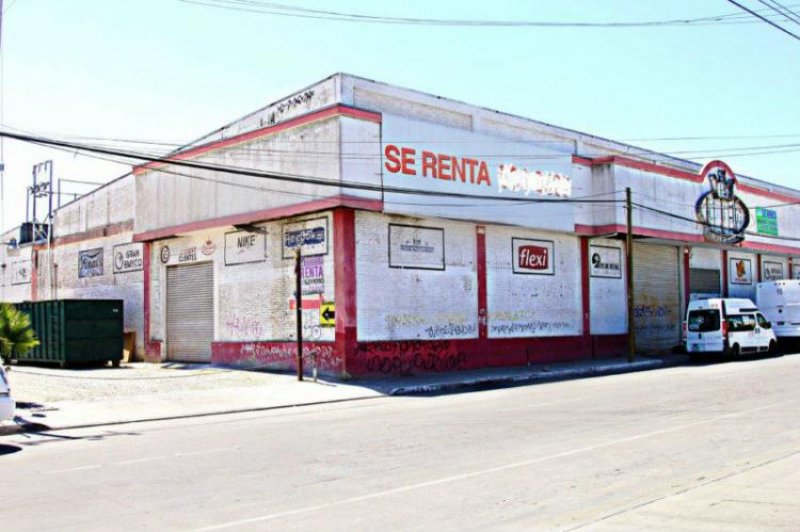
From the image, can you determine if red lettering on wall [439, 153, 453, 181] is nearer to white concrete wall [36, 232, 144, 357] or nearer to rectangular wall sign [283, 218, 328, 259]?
rectangular wall sign [283, 218, 328, 259]

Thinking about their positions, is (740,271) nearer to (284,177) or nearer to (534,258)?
(534,258)

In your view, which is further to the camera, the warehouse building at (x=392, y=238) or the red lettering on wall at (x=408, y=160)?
the red lettering on wall at (x=408, y=160)

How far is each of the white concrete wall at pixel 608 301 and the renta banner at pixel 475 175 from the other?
10.9 feet

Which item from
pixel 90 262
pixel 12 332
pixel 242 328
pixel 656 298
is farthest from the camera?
pixel 90 262

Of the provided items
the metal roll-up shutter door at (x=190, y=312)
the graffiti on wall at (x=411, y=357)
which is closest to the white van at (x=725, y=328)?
the graffiti on wall at (x=411, y=357)

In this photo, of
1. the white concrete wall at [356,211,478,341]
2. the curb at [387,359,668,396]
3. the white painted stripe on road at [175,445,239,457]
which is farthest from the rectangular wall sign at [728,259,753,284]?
the white painted stripe on road at [175,445,239,457]

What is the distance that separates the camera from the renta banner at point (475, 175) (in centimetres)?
2466

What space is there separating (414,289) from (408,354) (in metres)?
2.04

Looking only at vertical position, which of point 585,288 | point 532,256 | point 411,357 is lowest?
point 411,357

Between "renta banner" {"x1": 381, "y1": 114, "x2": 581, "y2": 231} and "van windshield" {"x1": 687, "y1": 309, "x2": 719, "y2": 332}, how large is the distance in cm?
568

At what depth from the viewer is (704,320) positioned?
3036 cm

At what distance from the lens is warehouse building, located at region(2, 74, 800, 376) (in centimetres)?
2406

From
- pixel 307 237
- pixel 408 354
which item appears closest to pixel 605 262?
pixel 408 354

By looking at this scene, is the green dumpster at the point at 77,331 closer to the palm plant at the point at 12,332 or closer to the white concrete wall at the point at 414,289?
the palm plant at the point at 12,332
